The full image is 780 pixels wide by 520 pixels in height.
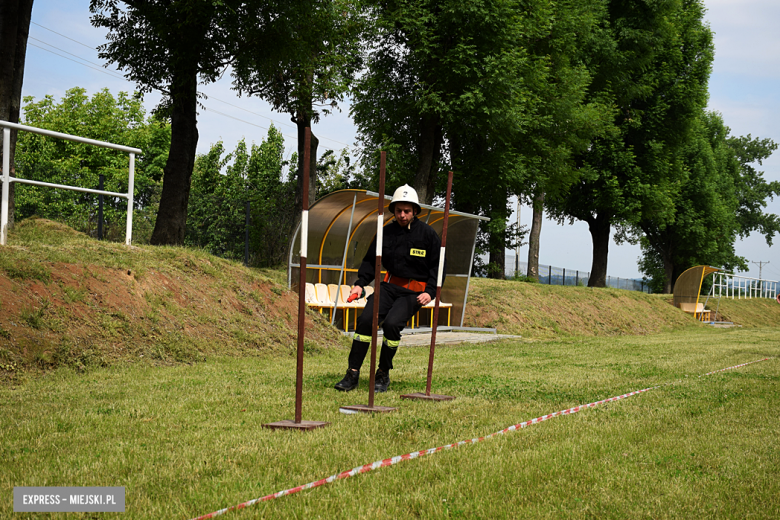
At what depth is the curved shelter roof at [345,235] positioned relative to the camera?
1584 centimetres

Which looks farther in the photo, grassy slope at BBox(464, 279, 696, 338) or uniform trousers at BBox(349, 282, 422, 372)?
grassy slope at BBox(464, 279, 696, 338)

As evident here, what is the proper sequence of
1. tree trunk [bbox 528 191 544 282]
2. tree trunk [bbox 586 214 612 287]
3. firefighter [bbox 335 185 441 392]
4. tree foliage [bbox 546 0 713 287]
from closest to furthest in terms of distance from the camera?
firefighter [bbox 335 185 441 392] < tree trunk [bbox 528 191 544 282] < tree foliage [bbox 546 0 713 287] < tree trunk [bbox 586 214 612 287]

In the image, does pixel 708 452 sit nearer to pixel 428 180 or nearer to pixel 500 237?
pixel 428 180

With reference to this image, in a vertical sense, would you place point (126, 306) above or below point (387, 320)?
below

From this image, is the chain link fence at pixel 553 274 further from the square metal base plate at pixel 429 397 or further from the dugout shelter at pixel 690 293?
the square metal base plate at pixel 429 397

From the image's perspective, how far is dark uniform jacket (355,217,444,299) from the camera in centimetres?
758

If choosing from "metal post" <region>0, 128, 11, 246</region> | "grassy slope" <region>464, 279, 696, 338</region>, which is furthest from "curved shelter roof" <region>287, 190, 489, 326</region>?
"metal post" <region>0, 128, 11, 246</region>

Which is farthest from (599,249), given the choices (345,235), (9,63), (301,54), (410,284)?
(410,284)

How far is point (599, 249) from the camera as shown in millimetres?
38094

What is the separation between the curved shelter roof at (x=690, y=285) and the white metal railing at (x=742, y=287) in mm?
5476

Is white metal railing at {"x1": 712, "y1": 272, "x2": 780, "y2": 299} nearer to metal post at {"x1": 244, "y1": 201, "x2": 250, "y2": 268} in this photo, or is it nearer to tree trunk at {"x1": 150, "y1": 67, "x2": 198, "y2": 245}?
metal post at {"x1": 244, "y1": 201, "x2": 250, "y2": 268}

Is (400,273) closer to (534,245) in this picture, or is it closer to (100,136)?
(534,245)

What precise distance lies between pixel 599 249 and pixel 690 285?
515 centimetres

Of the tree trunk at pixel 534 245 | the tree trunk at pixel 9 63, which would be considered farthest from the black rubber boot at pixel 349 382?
the tree trunk at pixel 534 245
